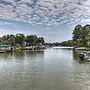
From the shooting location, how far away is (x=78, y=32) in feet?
493

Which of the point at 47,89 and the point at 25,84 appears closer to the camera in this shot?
the point at 47,89

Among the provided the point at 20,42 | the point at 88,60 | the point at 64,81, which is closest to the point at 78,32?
the point at 20,42

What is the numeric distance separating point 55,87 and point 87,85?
11.7ft

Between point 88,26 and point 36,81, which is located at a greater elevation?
point 88,26

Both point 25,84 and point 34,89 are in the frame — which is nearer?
point 34,89

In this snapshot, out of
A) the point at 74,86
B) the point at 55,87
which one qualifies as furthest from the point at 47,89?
the point at 74,86

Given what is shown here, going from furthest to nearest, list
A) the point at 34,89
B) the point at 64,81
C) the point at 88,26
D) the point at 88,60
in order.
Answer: the point at 88,26 → the point at 88,60 → the point at 64,81 → the point at 34,89

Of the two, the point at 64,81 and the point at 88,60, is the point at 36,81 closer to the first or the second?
the point at 64,81

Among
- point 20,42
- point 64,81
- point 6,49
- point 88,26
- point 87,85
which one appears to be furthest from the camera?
point 20,42

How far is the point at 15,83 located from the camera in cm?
2395

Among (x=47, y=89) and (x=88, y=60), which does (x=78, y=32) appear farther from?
(x=47, y=89)

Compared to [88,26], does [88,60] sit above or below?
below

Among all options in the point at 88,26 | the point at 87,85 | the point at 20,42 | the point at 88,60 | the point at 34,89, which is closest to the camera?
the point at 34,89

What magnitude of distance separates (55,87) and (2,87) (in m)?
5.55
